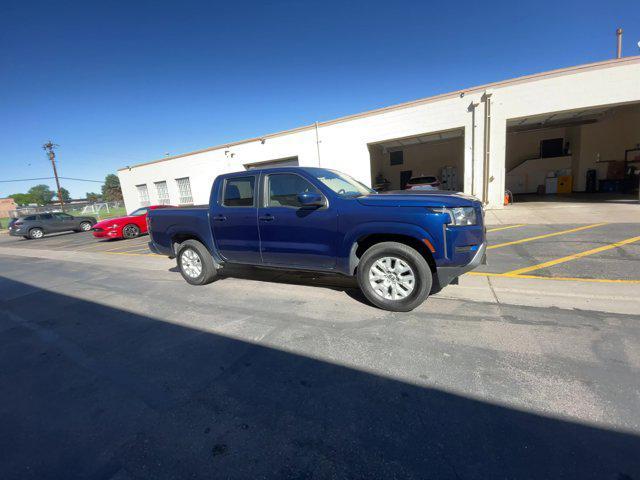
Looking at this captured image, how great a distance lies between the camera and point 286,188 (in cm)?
445

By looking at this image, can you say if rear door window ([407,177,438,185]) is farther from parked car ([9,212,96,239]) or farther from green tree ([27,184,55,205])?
green tree ([27,184,55,205])

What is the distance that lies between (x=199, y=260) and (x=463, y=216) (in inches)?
175

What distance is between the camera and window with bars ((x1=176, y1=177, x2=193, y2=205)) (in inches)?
810

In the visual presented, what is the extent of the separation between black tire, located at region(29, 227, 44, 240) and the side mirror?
23.7 m

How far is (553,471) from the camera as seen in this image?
166 cm

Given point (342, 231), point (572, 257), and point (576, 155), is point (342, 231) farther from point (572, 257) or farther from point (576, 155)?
point (576, 155)

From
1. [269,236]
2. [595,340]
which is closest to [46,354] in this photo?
[269,236]

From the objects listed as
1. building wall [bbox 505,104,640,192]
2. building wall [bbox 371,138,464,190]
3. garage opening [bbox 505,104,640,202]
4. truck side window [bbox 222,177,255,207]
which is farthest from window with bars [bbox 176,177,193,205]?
building wall [bbox 505,104,640,192]

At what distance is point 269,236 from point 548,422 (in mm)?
3646

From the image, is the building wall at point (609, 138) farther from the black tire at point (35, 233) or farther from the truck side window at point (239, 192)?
the black tire at point (35, 233)

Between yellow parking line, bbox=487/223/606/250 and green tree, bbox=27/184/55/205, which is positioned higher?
green tree, bbox=27/184/55/205

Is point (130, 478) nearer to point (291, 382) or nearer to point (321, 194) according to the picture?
point (291, 382)

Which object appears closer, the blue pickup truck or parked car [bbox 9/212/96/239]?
the blue pickup truck

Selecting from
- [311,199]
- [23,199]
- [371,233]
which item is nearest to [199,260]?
[311,199]
